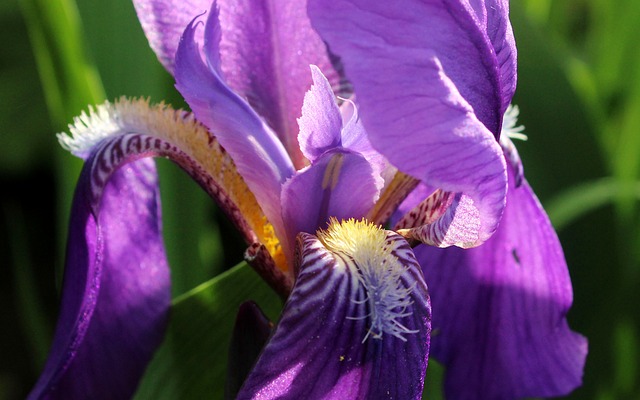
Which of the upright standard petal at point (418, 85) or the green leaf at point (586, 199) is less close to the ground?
the upright standard petal at point (418, 85)

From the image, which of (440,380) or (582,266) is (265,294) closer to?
(440,380)

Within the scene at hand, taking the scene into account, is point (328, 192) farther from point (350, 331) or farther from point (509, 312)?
point (509, 312)

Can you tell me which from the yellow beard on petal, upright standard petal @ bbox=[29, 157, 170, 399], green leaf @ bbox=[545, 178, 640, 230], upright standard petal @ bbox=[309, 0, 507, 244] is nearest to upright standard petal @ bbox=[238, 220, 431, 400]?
the yellow beard on petal

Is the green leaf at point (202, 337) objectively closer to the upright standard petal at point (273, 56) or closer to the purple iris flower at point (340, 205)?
the purple iris flower at point (340, 205)

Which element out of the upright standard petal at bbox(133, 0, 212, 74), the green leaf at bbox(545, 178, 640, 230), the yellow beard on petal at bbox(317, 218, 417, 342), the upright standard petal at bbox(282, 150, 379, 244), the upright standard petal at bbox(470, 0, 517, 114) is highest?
the upright standard petal at bbox(133, 0, 212, 74)

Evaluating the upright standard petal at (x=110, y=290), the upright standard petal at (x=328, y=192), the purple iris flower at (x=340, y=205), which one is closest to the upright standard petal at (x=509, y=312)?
the purple iris flower at (x=340, y=205)

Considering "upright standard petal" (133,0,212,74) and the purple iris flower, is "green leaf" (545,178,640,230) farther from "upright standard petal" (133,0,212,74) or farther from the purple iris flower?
"upright standard petal" (133,0,212,74)
